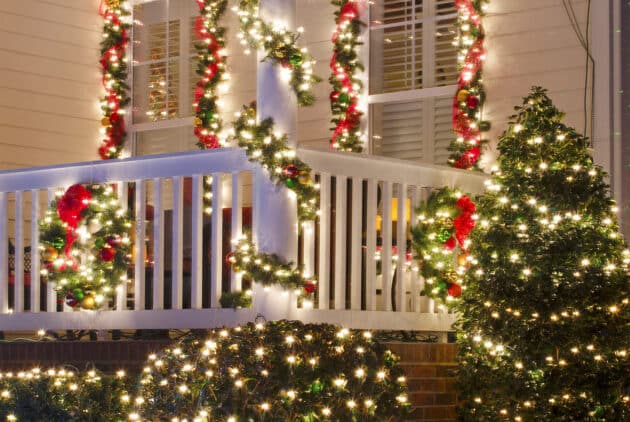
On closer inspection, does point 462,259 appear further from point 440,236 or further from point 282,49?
point 282,49

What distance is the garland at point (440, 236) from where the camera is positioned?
7504mm

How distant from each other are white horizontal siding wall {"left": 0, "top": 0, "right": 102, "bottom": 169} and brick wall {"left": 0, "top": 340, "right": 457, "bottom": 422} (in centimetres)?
404

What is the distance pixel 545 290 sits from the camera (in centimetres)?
659

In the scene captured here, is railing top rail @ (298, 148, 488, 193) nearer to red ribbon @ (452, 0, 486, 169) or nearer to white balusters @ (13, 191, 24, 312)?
red ribbon @ (452, 0, 486, 169)

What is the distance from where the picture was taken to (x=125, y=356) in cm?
737

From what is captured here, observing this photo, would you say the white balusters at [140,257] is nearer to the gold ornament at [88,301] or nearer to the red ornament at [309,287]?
the gold ornament at [88,301]

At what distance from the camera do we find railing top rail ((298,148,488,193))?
7.12 meters

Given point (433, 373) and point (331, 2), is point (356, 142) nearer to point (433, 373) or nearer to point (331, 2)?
point (331, 2)

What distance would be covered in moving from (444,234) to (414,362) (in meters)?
0.87

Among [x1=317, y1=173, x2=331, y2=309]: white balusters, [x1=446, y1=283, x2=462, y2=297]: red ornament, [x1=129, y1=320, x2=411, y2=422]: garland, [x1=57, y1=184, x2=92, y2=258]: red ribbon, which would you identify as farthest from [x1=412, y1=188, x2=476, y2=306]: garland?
[x1=57, y1=184, x2=92, y2=258]: red ribbon

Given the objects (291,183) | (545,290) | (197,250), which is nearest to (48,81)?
(197,250)

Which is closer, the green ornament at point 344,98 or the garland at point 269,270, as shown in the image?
the garland at point 269,270

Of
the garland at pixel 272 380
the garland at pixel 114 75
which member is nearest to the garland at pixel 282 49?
the garland at pixel 272 380

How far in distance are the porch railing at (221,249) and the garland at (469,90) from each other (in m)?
1.09
